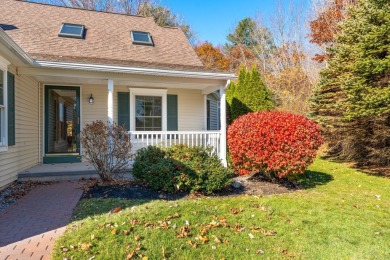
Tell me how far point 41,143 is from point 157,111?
3686 mm

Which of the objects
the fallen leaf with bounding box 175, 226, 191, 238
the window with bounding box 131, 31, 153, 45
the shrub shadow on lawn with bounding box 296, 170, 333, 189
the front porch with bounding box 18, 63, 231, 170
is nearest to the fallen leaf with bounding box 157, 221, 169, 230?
the fallen leaf with bounding box 175, 226, 191, 238

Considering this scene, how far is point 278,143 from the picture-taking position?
5.95 meters

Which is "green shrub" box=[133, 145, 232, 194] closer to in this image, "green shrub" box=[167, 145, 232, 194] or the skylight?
"green shrub" box=[167, 145, 232, 194]

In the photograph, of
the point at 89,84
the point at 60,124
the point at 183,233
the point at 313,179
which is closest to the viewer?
the point at 183,233

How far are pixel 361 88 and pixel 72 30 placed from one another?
927 centimetres

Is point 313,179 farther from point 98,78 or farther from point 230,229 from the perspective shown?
point 98,78

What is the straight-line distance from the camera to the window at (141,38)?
9908mm

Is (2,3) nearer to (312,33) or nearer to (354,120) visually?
(354,120)

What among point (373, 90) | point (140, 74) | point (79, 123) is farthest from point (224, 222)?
point (79, 123)

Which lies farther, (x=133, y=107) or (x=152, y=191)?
(x=133, y=107)

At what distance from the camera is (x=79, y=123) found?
8633 millimetres

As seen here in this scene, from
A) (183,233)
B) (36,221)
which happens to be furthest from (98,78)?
(183,233)

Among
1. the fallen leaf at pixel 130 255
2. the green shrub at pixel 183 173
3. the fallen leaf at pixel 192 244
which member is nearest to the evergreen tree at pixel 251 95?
the green shrub at pixel 183 173

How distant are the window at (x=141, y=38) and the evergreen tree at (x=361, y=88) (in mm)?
6566
